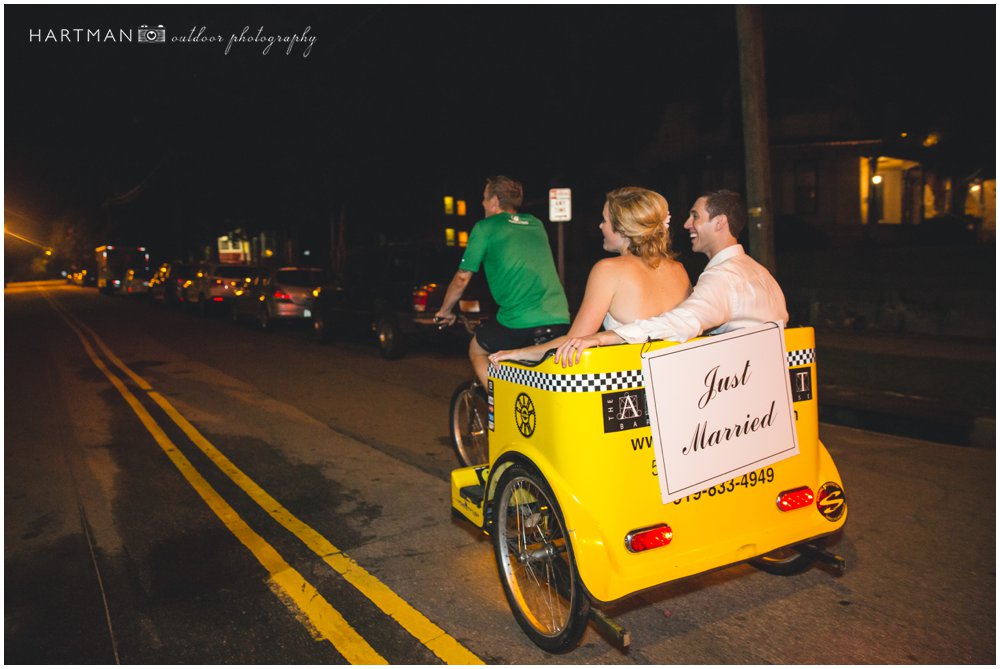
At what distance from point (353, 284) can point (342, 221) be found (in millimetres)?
15286

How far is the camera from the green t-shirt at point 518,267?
4734 mm

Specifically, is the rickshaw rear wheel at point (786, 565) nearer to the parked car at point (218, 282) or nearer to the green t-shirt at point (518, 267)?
the green t-shirt at point (518, 267)

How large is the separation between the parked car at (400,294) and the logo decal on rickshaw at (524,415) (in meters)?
7.51

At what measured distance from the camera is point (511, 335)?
16.0ft

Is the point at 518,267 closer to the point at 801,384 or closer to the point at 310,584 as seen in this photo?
the point at 801,384

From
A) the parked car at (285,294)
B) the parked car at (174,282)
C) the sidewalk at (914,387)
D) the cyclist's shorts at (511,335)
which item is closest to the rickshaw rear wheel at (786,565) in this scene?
Result: the cyclist's shorts at (511,335)

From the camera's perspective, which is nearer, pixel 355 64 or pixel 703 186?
pixel 355 64

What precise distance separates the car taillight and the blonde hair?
8.74m

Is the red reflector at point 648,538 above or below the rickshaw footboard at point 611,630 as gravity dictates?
above

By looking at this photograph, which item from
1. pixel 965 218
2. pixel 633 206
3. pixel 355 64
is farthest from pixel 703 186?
pixel 633 206

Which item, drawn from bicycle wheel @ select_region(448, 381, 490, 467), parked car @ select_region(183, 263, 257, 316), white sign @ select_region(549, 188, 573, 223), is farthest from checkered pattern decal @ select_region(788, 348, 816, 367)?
parked car @ select_region(183, 263, 257, 316)

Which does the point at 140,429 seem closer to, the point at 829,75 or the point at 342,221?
the point at 342,221

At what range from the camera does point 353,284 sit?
13.9m

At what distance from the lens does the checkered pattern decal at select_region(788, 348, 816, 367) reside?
3.31 metres
